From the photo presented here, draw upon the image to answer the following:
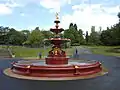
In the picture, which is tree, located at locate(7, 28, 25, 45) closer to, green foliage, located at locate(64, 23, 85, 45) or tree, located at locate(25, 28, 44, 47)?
tree, located at locate(25, 28, 44, 47)

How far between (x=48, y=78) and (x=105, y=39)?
342 ft

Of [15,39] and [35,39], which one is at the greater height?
[15,39]

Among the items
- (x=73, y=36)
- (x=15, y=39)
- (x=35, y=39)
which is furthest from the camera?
(x=15, y=39)

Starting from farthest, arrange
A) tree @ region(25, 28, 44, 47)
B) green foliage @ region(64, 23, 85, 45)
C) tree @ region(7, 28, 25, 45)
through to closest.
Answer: tree @ region(7, 28, 25, 45), green foliage @ region(64, 23, 85, 45), tree @ region(25, 28, 44, 47)

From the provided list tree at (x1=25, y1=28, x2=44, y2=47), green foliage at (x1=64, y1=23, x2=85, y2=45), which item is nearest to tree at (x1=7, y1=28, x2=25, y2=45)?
tree at (x1=25, y1=28, x2=44, y2=47)

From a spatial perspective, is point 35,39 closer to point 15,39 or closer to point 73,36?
point 15,39

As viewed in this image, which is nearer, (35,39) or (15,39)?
(35,39)

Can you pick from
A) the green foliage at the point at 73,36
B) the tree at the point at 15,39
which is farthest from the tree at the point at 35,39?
the green foliage at the point at 73,36

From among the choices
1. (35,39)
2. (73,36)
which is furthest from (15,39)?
(73,36)

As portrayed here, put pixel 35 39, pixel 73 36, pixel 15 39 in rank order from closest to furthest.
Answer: pixel 35 39 < pixel 73 36 < pixel 15 39

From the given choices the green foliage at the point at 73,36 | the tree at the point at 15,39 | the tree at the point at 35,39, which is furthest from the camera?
the tree at the point at 15,39

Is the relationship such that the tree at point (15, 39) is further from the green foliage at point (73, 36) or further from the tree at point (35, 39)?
the green foliage at point (73, 36)

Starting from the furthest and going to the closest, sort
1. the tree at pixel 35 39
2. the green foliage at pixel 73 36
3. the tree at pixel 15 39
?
the tree at pixel 15 39
the green foliage at pixel 73 36
the tree at pixel 35 39

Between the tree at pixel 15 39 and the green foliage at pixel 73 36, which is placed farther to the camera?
the tree at pixel 15 39
